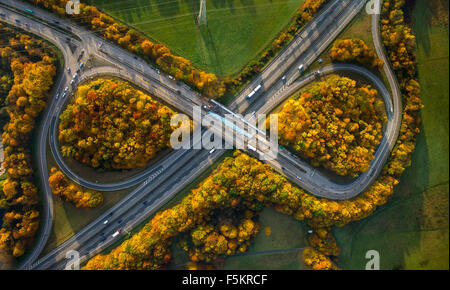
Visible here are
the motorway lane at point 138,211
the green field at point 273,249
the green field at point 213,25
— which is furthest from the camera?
the green field at point 273,249

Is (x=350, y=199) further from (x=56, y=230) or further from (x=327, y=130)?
(x=56, y=230)

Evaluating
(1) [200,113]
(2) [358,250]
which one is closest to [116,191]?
(1) [200,113]

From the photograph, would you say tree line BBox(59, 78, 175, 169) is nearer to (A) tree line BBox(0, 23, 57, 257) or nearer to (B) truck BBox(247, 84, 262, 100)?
(A) tree line BBox(0, 23, 57, 257)

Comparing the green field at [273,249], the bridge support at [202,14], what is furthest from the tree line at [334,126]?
the bridge support at [202,14]

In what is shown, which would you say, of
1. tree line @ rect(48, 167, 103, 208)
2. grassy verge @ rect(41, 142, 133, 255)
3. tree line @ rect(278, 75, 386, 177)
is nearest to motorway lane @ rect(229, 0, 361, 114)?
tree line @ rect(278, 75, 386, 177)

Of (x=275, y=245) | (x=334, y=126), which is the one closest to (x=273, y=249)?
(x=275, y=245)

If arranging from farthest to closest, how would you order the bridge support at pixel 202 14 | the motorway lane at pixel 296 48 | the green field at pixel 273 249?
the green field at pixel 273 249
the motorway lane at pixel 296 48
the bridge support at pixel 202 14

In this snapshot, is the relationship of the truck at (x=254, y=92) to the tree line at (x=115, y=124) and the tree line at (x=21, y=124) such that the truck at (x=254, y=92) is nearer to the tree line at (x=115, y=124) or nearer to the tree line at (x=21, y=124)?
the tree line at (x=115, y=124)
